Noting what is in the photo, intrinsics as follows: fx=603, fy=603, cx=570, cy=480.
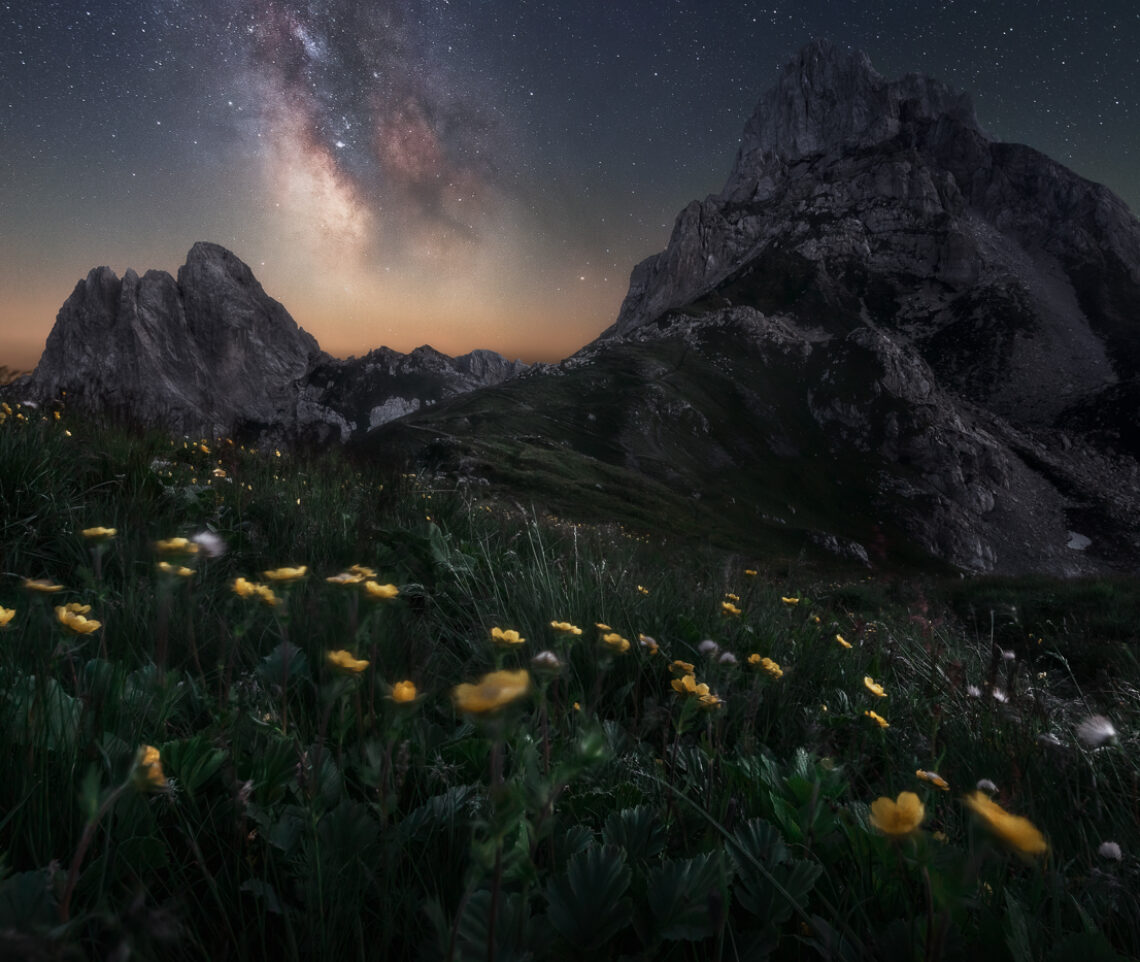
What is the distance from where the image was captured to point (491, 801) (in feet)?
2.60

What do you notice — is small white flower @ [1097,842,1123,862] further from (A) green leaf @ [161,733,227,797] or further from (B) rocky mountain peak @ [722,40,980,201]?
(B) rocky mountain peak @ [722,40,980,201]

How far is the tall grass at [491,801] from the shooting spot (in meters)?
0.91

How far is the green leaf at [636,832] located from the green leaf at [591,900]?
205 mm

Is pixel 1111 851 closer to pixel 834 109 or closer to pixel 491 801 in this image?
pixel 491 801

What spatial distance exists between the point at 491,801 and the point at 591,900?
0.42 meters

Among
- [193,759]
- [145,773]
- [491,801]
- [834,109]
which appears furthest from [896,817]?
[834,109]

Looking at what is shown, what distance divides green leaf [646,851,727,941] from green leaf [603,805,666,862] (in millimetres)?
163

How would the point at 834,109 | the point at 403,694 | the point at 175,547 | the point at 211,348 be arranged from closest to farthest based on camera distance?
the point at 403,694 → the point at 175,547 → the point at 211,348 → the point at 834,109

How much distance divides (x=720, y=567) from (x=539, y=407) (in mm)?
76345

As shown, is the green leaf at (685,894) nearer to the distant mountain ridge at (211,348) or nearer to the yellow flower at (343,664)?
the yellow flower at (343,664)

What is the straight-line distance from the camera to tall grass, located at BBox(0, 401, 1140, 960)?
913 millimetres

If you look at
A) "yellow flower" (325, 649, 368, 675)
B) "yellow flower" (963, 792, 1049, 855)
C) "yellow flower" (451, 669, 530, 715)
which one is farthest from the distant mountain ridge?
"yellow flower" (963, 792, 1049, 855)

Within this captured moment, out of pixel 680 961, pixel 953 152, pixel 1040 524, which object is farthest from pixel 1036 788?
pixel 953 152

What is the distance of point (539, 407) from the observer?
8056 cm
